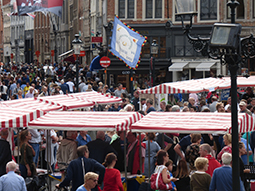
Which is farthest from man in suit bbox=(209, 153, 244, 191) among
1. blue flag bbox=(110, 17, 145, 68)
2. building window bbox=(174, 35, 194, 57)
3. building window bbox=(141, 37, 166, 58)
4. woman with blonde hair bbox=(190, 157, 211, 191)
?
building window bbox=(141, 37, 166, 58)

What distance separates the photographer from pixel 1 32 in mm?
122438

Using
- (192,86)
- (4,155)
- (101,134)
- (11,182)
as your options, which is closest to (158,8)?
(192,86)

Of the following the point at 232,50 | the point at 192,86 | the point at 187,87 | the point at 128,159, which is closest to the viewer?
the point at 232,50

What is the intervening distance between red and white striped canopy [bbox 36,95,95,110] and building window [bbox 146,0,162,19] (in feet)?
102

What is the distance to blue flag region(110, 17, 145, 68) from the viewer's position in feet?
67.6

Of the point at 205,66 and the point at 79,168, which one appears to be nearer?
the point at 79,168

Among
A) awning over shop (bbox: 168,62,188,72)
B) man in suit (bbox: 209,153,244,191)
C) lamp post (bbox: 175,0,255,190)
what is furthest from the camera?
awning over shop (bbox: 168,62,188,72)

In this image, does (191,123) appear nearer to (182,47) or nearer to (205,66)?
(205,66)

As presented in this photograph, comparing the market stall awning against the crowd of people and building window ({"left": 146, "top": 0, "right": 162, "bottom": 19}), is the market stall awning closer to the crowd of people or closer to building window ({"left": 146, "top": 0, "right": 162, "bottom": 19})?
the crowd of people

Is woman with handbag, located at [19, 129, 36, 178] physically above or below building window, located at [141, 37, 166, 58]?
below

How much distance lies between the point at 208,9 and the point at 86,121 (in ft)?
119

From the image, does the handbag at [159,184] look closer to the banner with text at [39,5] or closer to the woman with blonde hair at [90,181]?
the woman with blonde hair at [90,181]

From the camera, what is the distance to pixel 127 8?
4700 centimetres

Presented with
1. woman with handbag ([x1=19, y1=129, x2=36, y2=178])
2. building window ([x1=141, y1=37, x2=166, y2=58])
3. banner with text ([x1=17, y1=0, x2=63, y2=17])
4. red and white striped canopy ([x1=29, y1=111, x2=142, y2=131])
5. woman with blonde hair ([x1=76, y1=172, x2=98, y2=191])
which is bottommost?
woman with handbag ([x1=19, y1=129, x2=36, y2=178])
